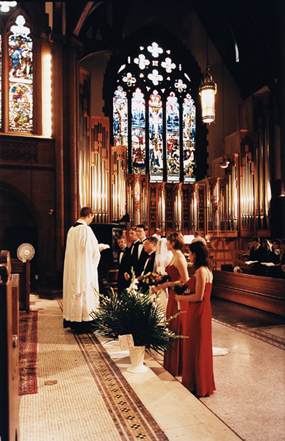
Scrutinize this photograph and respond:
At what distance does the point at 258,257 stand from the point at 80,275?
529 centimetres

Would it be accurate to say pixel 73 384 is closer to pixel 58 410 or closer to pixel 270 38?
pixel 58 410

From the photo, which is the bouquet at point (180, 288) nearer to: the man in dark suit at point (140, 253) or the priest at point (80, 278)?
the priest at point (80, 278)

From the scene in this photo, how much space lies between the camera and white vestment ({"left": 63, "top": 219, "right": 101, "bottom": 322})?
16.2ft

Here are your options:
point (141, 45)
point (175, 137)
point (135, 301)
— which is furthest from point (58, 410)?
point (141, 45)

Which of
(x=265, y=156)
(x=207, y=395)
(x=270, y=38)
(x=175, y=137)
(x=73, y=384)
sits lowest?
(x=207, y=395)

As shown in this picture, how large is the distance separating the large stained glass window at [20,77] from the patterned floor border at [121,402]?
7.67 metres

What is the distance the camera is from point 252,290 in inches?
309

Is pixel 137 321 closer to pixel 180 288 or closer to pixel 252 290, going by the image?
pixel 180 288

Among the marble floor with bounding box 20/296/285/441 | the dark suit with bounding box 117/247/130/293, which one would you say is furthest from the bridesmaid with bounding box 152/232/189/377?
the dark suit with bounding box 117/247/130/293

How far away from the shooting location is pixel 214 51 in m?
15.3

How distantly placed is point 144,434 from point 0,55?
1033cm

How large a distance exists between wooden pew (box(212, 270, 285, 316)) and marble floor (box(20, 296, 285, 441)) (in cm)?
178

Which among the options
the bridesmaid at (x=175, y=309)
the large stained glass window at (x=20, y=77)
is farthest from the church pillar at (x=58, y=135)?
the bridesmaid at (x=175, y=309)

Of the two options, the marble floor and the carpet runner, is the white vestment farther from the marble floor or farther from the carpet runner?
the carpet runner
